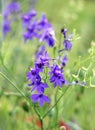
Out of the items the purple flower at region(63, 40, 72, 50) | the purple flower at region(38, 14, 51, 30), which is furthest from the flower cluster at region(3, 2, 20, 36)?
the purple flower at region(63, 40, 72, 50)

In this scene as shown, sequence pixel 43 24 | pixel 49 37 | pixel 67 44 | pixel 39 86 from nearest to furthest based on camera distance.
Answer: pixel 39 86, pixel 67 44, pixel 49 37, pixel 43 24

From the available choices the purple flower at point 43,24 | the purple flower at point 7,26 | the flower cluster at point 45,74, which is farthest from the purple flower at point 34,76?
the purple flower at point 7,26

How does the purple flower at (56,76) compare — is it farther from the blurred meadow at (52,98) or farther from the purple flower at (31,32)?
the purple flower at (31,32)

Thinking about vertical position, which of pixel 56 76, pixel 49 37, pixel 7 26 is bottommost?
pixel 56 76

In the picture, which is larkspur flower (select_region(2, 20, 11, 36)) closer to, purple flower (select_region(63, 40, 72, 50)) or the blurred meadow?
the blurred meadow

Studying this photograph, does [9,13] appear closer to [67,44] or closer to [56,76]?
[67,44]

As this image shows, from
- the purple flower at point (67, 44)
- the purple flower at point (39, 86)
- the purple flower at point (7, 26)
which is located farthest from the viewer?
the purple flower at point (7, 26)

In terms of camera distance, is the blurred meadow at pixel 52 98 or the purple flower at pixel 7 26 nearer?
the blurred meadow at pixel 52 98

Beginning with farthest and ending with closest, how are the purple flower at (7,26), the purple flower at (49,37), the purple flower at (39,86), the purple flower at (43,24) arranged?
the purple flower at (7,26) < the purple flower at (43,24) < the purple flower at (49,37) < the purple flower at (39,86)

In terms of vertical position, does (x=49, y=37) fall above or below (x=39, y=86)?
above

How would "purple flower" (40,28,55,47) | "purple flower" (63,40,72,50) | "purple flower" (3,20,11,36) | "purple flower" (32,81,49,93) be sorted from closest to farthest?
"purple flower" (32,81,49,93) < "purple flower" (63,40,72,50) < "purple flower" (40,28,55,47) < "purple flower" (3,20,11,36)

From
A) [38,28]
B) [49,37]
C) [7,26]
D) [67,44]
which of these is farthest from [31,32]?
[7,26]

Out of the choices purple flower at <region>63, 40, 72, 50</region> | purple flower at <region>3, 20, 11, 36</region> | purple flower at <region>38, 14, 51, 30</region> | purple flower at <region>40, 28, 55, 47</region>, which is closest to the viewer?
purple flower at <region>63, 40, 72, 50</region>
